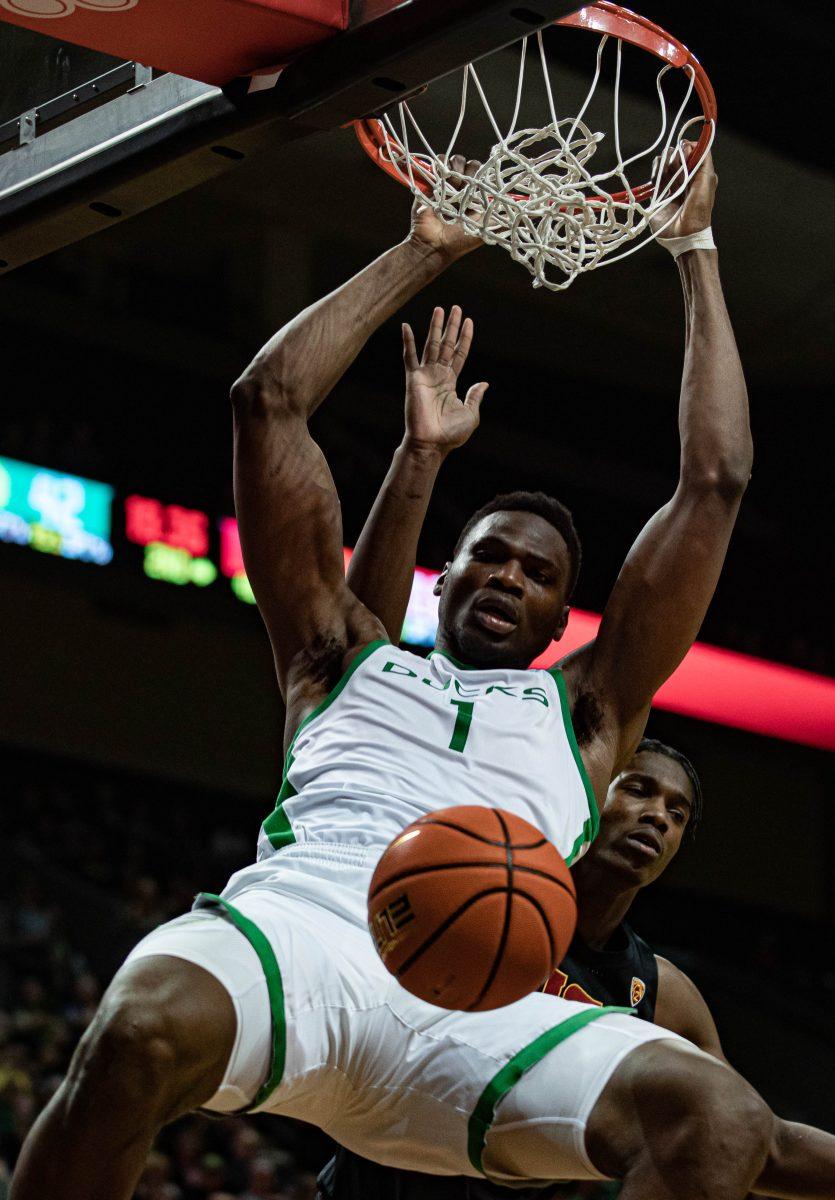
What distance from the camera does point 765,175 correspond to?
11836 millimetres

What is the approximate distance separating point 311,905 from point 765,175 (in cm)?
944

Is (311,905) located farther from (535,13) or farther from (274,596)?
(535,13)

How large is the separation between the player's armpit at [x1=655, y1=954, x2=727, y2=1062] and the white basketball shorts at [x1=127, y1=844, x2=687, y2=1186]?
170 centimetres

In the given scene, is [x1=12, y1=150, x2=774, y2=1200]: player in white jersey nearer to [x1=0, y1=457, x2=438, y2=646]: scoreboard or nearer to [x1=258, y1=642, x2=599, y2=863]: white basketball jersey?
[x1=258, y1=642, x2=599, y2=863]: white basketball jersey

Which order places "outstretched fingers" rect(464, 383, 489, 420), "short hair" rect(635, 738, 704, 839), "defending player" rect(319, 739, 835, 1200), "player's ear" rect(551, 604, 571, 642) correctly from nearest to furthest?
"player's ear" rect(551, 604, 571, 642) < "outstretched fingers" rect(464, 383, 489, 420) < "defending player" rect(319, 739, 835, 1200) < "short hair" rect(635, 738, 704, 839)

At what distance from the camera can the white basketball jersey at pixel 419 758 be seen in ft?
12.0

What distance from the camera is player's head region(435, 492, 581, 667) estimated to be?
13.6 feet

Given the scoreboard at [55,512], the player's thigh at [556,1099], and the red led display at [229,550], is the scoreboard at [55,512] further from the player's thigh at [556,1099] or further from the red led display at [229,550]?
the player's thigh at [556,1099]

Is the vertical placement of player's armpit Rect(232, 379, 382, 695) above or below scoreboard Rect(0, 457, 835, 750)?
above

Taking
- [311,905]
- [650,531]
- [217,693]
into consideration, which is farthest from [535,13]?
[217,693]

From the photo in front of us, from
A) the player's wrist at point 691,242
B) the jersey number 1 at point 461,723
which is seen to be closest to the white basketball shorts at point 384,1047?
the jersey number 1 at point 461,723

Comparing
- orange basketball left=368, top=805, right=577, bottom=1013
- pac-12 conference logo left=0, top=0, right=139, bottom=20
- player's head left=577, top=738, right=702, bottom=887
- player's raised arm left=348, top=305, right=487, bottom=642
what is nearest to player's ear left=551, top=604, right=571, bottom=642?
player's raised arm left=348, top=305, right=487, bottom=642

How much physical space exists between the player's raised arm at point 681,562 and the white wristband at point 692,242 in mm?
270

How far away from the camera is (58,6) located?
11.0ft
